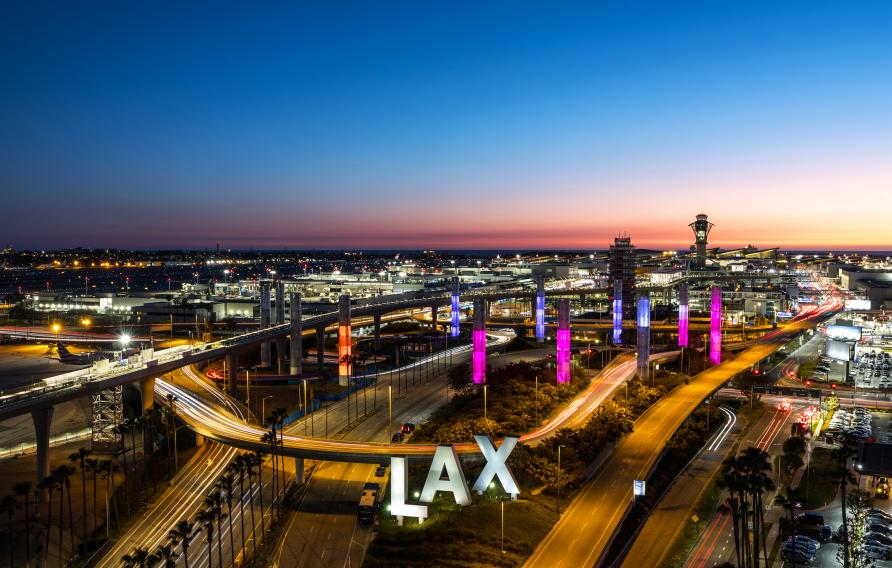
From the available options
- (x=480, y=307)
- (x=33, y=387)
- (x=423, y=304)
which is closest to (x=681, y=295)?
(x=480, y=307)

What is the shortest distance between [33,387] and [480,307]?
46.2 metres

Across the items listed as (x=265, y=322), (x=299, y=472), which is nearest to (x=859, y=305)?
(x=265, y=322)

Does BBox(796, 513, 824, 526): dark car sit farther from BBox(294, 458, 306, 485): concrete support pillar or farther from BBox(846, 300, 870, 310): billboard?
BBox(846, 300, 870, 310): billboard

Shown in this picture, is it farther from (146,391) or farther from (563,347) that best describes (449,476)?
(563,347)

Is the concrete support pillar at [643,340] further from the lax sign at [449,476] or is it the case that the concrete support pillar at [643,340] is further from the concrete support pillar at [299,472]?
the concrete support pillar at [299,472]

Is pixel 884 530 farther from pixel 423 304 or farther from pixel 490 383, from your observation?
pixel 423 304

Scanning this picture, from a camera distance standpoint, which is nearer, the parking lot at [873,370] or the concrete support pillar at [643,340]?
the concrete support pillar at [643,340]

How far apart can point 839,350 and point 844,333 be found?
738 cm

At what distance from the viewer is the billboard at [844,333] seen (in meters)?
97.9

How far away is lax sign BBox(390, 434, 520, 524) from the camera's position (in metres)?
41.2

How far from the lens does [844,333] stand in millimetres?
99188

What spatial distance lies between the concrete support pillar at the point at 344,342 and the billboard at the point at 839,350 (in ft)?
230

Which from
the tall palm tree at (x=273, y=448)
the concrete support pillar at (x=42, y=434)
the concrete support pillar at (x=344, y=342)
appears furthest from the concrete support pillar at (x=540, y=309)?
the concrete support pillar at (x=42, y=434)

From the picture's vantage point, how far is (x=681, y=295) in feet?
325
